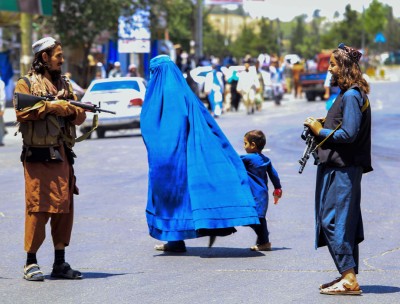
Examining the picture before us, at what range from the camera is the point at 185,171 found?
9.92 meters

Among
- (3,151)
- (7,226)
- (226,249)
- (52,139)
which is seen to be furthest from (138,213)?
(3,151)

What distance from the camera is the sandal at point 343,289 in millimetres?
7801

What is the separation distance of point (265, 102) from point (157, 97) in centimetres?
4161

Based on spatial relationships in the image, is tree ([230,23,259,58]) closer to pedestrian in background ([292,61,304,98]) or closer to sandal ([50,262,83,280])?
pedestrian in background ([292,61,304,98])

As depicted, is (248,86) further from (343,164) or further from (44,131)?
(343,164)

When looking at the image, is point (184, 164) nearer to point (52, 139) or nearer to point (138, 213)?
point (52, 139)

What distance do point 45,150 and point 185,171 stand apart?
179 cm

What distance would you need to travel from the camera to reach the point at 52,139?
→ 27.6ft

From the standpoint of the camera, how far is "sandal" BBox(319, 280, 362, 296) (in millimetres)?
7801

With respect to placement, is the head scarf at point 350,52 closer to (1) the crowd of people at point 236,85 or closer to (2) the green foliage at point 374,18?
(1) the crowd of people at point 236,85

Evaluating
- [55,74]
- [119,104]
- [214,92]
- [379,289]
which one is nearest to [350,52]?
[379,289]

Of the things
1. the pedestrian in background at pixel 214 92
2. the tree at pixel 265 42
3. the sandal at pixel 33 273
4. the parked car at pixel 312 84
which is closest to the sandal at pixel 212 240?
the sandal at pixel 33 273

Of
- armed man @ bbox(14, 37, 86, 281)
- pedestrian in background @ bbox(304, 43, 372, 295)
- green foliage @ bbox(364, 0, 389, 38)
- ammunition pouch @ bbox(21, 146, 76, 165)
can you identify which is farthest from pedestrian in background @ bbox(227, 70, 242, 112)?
green foliage @ bbox(364, 0, 389, 38)

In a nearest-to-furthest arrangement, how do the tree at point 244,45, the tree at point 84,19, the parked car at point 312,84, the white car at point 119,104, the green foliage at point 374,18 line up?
the white car at point 119,104, the tree at point 84,19, the parked car at point 312,84, the tree at point 244,45, the green foliage at point 374,18
